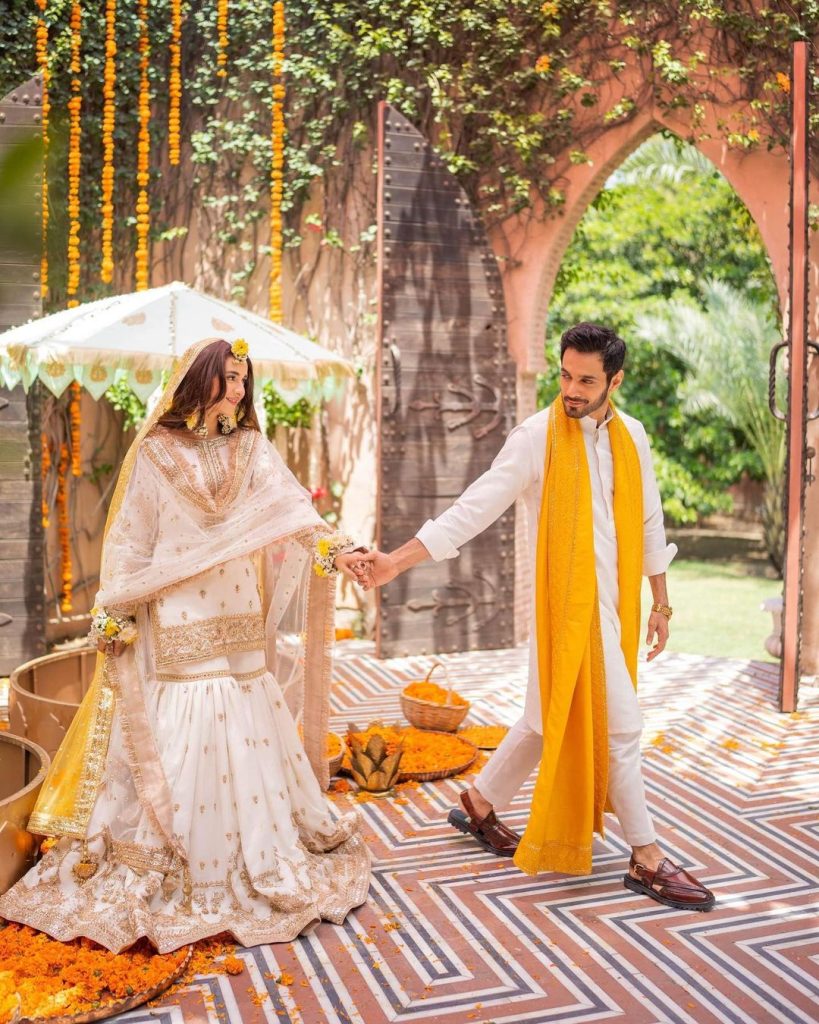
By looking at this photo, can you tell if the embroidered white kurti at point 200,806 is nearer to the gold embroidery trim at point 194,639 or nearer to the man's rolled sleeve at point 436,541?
the gold embroidery trim at point 194,639

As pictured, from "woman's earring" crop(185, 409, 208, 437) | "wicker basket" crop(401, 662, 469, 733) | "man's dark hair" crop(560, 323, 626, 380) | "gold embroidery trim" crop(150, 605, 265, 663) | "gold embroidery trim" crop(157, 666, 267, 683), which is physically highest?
"man's dark hair" crop(560, 323, 626, 380)

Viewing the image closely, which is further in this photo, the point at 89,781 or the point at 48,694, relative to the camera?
the point at 48,694

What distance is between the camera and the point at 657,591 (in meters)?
3.77

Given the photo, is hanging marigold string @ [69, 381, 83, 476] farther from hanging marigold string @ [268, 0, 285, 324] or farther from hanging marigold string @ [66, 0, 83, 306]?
hanging marigold string @ [268, 0, 285, 324]

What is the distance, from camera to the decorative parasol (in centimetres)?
506

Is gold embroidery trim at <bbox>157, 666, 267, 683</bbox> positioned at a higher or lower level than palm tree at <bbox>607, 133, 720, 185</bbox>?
lower

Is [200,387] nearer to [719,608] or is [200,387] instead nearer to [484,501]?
[484,501]

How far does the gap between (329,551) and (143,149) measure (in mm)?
5342

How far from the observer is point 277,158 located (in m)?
7.68

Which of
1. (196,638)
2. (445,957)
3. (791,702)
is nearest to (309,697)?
(196,638)

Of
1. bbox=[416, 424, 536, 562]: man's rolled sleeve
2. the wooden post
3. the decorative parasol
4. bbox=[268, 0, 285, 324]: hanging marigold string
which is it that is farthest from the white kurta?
bbox=[268, 0, 285, 324]: hanging marigold string

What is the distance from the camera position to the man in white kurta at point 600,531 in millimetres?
3449

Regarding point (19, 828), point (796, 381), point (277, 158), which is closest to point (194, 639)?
point (19, 828)

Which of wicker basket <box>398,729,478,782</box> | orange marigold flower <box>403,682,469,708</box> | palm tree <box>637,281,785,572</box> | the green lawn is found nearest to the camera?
wicker basket <box>398,729,478,782</box>
